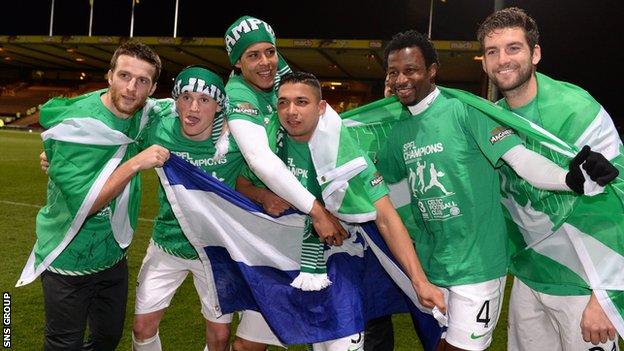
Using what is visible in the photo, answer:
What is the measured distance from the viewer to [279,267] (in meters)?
3.00

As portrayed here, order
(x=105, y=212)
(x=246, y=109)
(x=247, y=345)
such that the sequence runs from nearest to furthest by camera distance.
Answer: (x=246, y=109) → (x=105, y=212) → (x=247, y=345)

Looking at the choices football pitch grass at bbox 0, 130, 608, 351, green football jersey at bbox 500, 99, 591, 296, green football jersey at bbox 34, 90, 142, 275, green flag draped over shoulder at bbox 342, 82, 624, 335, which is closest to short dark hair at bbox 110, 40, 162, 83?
green football jersey at bbox 34, 90, 142, 275

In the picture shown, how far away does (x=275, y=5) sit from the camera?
41.9 meters

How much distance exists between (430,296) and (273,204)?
2.94 ft

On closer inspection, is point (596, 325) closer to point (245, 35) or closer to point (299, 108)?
point (299, 108)

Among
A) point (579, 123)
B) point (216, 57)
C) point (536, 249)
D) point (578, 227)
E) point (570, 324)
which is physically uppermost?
point (579, 123)

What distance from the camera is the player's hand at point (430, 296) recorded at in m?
2.65

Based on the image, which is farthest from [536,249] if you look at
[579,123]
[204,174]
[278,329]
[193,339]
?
[193,339]

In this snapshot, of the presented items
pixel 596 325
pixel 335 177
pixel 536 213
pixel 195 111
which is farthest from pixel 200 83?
pixel 596 325

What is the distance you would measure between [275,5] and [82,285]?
40863 mm

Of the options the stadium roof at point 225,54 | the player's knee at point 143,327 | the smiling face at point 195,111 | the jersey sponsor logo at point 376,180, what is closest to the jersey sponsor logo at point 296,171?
the jersey sponsor logo at point 376,180

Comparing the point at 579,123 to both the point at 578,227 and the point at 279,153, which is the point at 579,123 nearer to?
the point at 578,227

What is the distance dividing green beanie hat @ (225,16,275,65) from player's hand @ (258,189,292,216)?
973 mm

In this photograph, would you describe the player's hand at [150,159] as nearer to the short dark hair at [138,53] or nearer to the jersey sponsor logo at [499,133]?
the short dark hair at [138,53]
